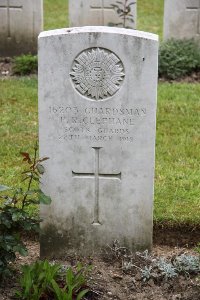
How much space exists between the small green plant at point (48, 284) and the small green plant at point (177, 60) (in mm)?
5680

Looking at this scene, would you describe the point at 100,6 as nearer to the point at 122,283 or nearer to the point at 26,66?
the point at 26,66

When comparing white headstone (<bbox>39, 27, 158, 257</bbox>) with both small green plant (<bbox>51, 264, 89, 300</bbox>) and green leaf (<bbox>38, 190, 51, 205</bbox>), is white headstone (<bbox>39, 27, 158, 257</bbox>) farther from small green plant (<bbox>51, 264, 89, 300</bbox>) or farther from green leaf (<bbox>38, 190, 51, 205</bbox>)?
small green plant (<bbox>51, 264, 89, 300</bbox>)

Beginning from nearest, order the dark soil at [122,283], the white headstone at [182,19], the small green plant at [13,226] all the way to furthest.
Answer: the small green plant at [13,226], the dark soil at [122,283], the white headstone at [182,19]

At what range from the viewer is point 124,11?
32.3ft

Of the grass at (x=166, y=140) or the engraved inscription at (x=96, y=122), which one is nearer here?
the engraved inscription at (x=96, y=122)

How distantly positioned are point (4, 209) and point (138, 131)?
3.22ft

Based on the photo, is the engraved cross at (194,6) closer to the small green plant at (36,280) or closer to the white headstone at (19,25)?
the white headstone at (19,25)

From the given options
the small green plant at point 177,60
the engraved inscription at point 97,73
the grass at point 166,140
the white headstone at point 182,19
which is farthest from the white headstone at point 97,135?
the white headstone at point 182,19

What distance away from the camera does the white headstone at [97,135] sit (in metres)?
4.35

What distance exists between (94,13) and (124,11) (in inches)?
34.3

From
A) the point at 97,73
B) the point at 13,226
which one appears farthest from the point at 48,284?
the point at 97,73

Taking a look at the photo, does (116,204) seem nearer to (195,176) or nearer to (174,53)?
(195,176)

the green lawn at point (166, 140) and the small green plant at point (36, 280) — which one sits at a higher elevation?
the green lawn at point (166, 140)

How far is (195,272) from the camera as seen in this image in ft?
14.6
